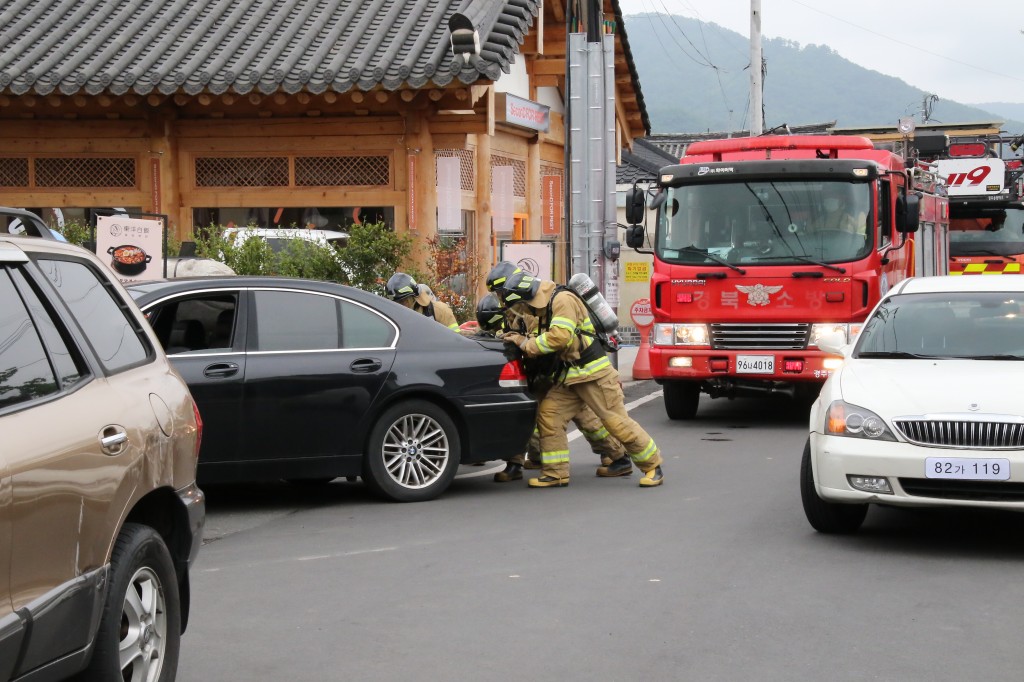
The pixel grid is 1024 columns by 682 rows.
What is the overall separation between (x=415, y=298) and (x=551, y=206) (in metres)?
11.8

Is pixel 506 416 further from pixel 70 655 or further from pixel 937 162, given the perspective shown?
pixel 937 162

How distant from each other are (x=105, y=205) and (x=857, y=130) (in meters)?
16.0

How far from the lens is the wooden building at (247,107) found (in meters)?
16.9

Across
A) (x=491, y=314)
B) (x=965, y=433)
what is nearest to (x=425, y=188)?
(x=491, y=314)

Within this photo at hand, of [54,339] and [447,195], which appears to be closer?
[54,339]

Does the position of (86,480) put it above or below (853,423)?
above

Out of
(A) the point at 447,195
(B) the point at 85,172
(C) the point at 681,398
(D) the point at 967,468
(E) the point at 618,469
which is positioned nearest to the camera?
(D) the point at 967,468

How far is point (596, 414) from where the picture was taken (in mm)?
10430

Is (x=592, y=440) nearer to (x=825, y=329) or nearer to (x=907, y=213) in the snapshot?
(x=825, y=329)

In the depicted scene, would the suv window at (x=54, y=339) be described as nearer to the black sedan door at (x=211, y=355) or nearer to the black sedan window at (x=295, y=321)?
the black sedan door at (x=211, y=355)

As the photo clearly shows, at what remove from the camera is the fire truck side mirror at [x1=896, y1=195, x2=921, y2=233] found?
14.2 metres

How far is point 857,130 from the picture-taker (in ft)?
93.7

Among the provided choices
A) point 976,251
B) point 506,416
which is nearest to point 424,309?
point 506,416

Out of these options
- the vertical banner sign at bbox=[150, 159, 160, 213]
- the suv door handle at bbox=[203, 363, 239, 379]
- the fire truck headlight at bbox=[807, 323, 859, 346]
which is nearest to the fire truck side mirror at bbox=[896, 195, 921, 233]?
the fire truck headlight at bbox=[807, 323, 859, 346]
